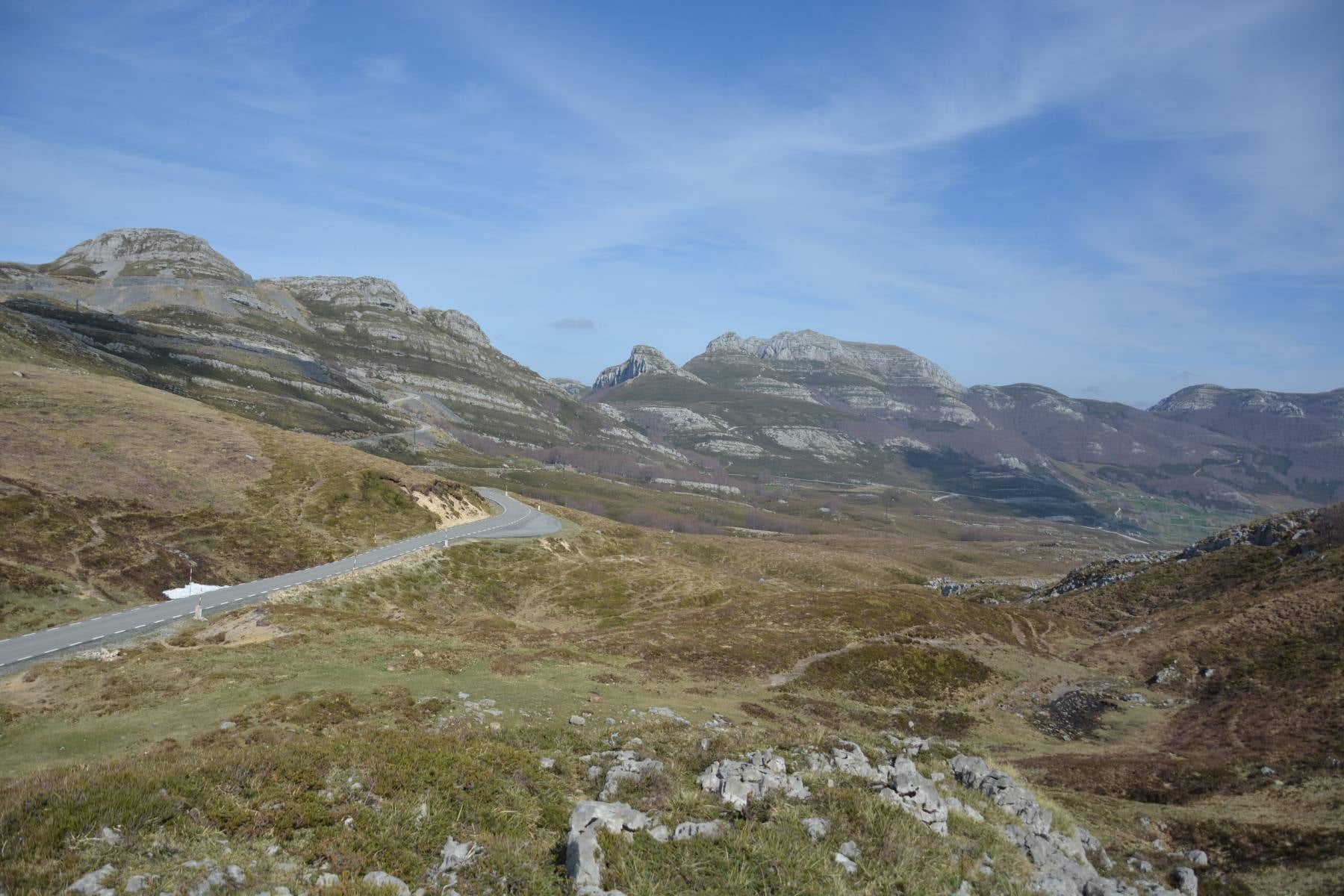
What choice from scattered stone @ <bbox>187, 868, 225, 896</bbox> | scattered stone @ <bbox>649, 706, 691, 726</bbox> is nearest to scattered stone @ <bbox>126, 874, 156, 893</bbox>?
scattered stone @ <bbox>187, 868, 225, 896</bbox>

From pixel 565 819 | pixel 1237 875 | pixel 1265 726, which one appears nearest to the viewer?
pixel 565 819

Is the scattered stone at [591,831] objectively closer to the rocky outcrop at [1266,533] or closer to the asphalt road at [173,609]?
the asphalt road at [173,609]

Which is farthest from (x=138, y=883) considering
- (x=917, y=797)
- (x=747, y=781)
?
(x=917, y=797)

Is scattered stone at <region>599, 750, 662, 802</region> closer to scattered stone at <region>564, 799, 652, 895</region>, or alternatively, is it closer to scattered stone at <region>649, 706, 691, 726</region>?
scattered stone at <region>564, 799, 652, 895</region>

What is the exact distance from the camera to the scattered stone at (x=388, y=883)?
424 inches

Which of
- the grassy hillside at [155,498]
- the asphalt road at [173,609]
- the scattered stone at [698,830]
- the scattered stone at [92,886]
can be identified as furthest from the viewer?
the grassy hillside at [155,498]

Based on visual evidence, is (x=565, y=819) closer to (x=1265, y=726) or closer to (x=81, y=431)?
(x=1265, y=726)

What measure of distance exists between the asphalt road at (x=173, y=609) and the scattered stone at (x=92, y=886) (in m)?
34.2

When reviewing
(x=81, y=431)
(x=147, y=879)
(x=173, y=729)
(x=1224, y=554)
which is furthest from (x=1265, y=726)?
(x=81, y=431)

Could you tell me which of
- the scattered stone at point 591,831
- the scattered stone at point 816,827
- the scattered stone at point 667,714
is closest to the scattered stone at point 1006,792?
the scattered stone at point 816,827

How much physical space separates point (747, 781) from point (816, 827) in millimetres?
2500

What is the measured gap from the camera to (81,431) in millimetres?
75562

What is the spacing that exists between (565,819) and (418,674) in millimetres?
21297

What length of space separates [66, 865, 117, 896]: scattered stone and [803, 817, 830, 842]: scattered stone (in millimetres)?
12515
